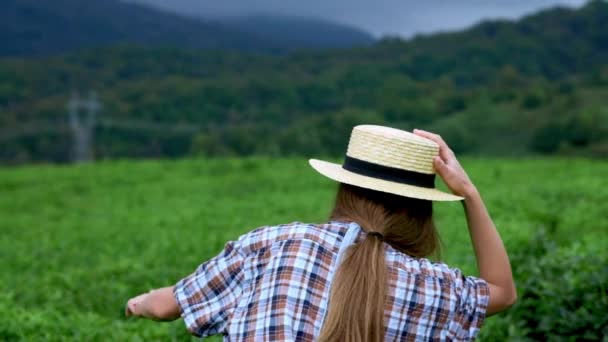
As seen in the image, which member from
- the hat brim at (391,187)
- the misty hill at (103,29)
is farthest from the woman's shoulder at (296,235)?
the misty hill at (103,29)

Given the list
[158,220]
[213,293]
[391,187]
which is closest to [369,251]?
[391,187]

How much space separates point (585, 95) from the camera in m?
26.3

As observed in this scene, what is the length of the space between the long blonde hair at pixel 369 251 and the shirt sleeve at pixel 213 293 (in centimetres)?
25

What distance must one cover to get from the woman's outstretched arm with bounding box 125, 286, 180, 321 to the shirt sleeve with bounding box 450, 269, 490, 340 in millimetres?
657

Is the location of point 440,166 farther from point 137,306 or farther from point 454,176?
point 137,306

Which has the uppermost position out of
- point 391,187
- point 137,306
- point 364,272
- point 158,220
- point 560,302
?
point 391,187

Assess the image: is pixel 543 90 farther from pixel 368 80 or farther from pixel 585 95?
pixel 368 80

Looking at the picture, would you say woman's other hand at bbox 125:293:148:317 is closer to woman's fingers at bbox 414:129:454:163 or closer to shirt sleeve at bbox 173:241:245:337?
shirt sleeve at bbox 173:241:245:337

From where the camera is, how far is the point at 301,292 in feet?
6.07

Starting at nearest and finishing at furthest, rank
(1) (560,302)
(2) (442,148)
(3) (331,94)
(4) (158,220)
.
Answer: (2) (442,148) → (1) (560,302) → (4) (158,220) → (3) (331,94)

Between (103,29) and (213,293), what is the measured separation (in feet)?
202

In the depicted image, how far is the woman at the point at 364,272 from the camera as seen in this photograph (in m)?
1.83

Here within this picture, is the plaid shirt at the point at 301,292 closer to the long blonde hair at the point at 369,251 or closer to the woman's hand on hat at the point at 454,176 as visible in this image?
the long blonde hair at the point at 369,251

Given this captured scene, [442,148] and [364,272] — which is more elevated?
[442,148]
